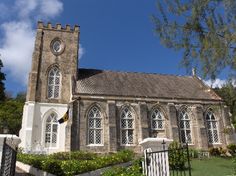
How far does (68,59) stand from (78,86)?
3737mm

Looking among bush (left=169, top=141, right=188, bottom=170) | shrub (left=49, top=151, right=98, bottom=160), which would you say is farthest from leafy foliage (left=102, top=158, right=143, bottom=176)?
shrub (left=49, top=151, right=98, bottom=160)

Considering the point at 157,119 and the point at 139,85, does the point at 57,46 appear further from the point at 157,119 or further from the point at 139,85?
the point at 157,119

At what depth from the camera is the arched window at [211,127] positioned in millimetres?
30703

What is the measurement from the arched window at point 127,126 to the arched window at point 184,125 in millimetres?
5788

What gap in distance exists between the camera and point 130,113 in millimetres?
28953

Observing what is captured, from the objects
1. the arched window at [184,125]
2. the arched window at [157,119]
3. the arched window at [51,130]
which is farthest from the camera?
the arched window at [184,125]

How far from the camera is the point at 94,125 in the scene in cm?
2756

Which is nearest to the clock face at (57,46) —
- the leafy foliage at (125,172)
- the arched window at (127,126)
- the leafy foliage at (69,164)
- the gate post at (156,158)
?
the arched window at (127,126)

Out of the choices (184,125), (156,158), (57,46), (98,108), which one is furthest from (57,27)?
(156,158)

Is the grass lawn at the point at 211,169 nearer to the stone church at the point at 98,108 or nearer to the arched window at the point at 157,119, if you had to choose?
the stone church at the point at 98,108

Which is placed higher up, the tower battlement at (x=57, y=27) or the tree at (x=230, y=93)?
the tower battlement at (x=57, y=27)

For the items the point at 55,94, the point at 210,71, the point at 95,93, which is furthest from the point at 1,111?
the point at 210,71

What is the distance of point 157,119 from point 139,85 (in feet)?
16.3

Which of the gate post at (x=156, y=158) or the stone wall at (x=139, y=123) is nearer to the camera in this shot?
the gate post at (x=156, y=158)
